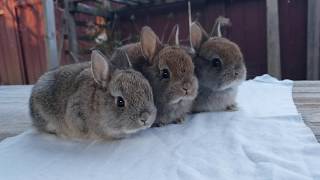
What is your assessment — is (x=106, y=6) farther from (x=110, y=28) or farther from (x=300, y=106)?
(x=300, y=106)

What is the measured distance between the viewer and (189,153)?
0.89 meters

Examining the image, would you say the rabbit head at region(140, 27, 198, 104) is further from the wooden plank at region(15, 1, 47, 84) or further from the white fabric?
the wooden plank at region(15, 1, 47, 84)

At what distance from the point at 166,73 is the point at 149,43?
4.4 inches

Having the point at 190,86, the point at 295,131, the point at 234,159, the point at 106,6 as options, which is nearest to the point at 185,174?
the point at 234,159

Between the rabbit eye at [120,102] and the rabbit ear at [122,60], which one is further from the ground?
the rabbit ear at [122,60]

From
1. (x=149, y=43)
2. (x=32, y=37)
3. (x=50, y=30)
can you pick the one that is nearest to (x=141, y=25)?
(x=32, y=37)

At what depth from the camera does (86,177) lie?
79cm

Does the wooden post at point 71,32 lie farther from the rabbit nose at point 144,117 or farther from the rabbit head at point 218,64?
the rabbit nose at point 144,117

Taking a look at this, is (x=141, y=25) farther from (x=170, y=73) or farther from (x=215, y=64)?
(x=170, y=73)

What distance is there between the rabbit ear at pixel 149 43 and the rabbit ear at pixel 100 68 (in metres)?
0.15

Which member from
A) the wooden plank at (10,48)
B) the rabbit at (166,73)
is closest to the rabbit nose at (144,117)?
the rabbit at (166,73)

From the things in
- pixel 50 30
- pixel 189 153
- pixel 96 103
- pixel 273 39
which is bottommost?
pixel 189 153

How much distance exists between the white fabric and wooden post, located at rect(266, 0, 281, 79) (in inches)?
69.2

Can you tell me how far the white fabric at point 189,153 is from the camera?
2.56 feet
